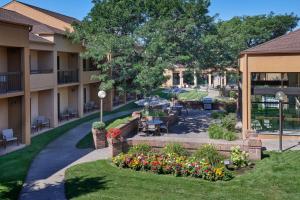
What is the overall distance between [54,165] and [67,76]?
51.8 feet

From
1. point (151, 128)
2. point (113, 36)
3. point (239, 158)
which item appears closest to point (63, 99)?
point (113, 36)

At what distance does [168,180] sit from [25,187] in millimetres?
5135

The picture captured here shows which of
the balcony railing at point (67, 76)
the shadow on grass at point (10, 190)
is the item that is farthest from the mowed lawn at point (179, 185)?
the balcony railing at point (67, 76)

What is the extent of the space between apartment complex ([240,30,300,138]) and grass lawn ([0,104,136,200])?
1149cm

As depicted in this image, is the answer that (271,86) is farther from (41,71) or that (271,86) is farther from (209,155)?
(41,71)

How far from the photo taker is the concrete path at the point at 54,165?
526 inches

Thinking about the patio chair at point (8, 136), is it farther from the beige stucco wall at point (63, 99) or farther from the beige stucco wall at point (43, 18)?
the beige stucco wall at point (43, 18)

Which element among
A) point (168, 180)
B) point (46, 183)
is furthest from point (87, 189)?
point (168, 180)

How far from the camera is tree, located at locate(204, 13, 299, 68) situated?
3650 centimetres

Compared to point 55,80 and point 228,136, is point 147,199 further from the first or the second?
point 55,80

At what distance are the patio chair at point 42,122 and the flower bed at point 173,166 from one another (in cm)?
1253

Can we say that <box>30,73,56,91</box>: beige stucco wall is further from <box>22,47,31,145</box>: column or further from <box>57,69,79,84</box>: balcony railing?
<box>22,47,31,145</box>: column

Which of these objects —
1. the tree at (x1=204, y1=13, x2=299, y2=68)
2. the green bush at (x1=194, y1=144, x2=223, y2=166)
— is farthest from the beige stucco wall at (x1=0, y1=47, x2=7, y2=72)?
the tree at (x1=204, y1=13, x2=299, y2=68)

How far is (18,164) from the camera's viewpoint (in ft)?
Answer: 56.6
